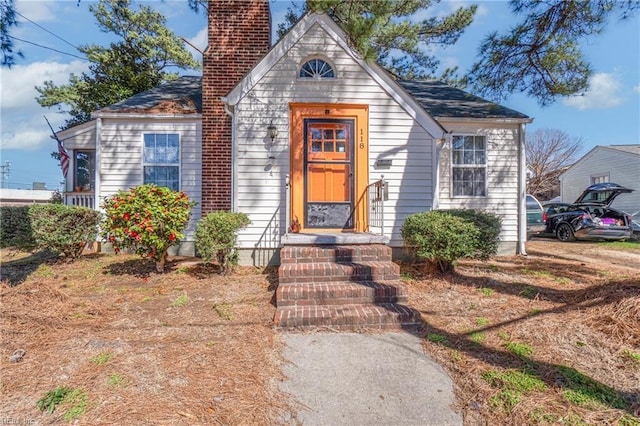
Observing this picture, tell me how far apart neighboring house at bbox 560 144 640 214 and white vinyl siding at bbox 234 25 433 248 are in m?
17.0

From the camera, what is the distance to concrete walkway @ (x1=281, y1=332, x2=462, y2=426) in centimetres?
242

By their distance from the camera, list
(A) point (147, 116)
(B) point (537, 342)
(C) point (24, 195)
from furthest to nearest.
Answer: (C) point (24, 195) → (A) point (147, 116) → (B) point (537, 342)

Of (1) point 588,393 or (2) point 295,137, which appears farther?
(2) point 295,137

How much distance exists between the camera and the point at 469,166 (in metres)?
8.14

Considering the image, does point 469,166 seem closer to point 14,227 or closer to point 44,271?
point 44,271

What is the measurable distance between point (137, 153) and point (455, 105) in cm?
812

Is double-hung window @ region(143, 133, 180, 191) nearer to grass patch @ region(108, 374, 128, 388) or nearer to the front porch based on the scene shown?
the front porch

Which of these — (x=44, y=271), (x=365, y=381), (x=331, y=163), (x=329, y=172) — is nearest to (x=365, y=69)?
(x=331, y=163)

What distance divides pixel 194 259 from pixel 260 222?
5.78 feet

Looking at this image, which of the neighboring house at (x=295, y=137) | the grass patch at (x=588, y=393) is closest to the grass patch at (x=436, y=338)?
the grass patch at (x=588, y=393)

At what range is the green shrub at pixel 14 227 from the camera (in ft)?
30.2

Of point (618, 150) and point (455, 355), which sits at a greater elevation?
point (618, 150)

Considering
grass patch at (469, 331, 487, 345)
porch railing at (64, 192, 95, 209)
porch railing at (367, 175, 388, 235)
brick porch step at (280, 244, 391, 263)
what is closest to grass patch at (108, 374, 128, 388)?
brick porch step at (280, 244, 391, 263)

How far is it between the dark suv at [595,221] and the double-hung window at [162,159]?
12994 millimetres
